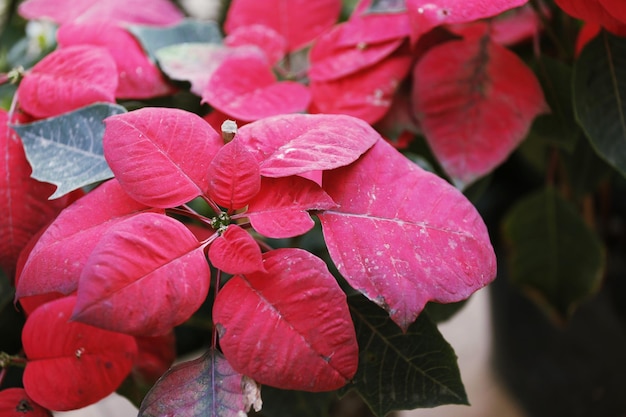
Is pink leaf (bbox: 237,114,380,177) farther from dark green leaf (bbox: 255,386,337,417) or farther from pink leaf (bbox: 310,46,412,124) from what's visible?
dark green leaf (bbox: 255,386,337,417)

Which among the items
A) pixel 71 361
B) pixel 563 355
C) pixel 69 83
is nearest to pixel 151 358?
pixel 71 361

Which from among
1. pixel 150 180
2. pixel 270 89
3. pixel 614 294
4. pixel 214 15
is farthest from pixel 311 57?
pixel 614 294

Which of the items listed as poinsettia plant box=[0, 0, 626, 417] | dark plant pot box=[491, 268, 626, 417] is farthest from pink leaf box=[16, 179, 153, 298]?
dark plant pot box=[491, 268, 626, 417]

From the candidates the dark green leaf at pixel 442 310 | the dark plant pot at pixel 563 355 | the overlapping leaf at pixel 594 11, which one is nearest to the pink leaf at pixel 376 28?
the overlapping leaf at pixel 594 11

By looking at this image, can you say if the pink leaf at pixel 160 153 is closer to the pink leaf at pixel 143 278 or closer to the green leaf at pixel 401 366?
the pink leaf at pixel 143 278

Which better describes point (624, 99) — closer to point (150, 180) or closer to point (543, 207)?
point (543, 207)

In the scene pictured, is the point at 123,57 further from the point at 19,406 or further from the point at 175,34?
the point at 19,406
